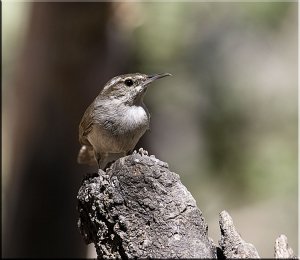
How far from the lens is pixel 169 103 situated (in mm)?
13094

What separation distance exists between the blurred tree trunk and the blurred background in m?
0.02

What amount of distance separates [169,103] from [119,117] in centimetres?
820

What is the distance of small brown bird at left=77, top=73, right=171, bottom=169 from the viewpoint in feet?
16.0

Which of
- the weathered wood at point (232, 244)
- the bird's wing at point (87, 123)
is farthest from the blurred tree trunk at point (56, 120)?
the weathered wood at point (232, 244)

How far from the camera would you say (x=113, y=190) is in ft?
11.0

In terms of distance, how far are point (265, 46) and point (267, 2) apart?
5.35 ft

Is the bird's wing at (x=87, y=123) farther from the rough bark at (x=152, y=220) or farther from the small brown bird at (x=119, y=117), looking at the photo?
the rough bark at (x=152, y=220)

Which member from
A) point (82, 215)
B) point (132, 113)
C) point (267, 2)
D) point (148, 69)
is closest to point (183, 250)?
point (82, 215)

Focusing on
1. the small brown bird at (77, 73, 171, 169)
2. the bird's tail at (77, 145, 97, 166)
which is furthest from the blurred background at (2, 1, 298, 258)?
the small brown bird at (77, 73, 171, 169)

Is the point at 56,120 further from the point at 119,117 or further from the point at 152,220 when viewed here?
the point at 152,220

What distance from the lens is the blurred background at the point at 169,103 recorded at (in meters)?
9.85

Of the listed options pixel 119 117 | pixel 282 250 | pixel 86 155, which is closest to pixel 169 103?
pixel 86 155

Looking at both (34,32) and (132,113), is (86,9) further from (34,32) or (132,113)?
(132,113)

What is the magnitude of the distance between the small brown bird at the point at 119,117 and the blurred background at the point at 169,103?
446 cm
